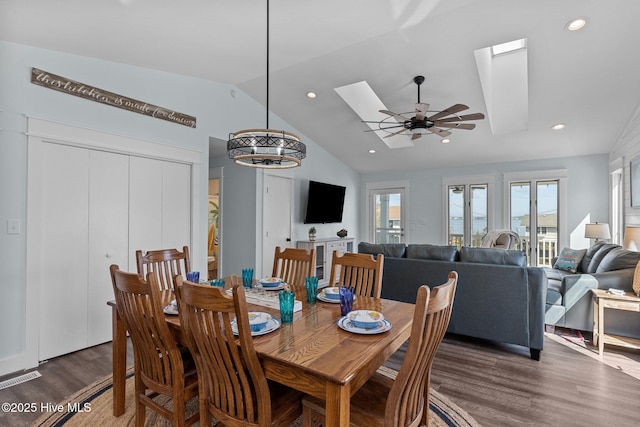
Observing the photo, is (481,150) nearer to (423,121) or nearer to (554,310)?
(423,121)

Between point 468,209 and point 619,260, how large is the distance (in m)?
3.09

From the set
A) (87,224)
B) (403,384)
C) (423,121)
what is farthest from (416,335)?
(87,224)

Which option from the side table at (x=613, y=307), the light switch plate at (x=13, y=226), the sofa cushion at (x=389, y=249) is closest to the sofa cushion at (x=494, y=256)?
the sofa cushion at (x=389, y=249)

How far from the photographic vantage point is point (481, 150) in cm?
572

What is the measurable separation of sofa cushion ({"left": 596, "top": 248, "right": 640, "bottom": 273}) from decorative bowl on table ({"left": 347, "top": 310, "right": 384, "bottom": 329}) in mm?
3310

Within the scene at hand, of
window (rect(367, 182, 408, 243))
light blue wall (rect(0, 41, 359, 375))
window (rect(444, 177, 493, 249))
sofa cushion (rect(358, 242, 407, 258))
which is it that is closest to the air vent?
light blue wall (rect(0, 41, 359, 375))

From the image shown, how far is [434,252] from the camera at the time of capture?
3.29 metres

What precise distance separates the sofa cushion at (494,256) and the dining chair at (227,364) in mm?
2287

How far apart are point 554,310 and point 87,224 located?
15.5 feet

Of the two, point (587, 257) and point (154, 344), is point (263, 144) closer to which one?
point (154, 344)

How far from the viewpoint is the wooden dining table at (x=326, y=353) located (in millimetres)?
1161

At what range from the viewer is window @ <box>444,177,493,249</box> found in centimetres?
631

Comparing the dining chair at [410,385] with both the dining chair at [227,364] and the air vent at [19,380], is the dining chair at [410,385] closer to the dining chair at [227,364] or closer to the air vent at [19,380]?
the dining chair at [227,364]

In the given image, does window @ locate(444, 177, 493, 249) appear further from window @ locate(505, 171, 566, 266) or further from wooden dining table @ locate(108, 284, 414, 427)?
wooden dining table @ locate(108, 284, 414, 427)
